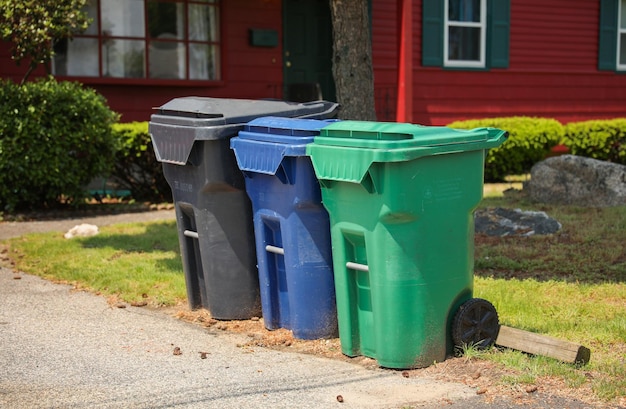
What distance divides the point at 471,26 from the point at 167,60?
6.04 m

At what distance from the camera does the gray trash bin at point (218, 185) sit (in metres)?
5.52

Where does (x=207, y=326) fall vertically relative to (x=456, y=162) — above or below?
below

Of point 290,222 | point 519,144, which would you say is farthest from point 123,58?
Result: point 290,222

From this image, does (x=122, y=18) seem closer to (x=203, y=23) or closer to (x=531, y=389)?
(x=203, y=23)

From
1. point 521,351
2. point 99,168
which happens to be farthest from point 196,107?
point 99,168

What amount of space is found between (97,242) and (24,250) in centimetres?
69

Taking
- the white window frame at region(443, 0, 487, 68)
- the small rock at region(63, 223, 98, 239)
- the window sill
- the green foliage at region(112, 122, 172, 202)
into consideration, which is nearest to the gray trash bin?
the small rock at region(63, 223, 98, 239)

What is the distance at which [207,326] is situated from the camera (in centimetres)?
580

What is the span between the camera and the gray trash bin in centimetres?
552

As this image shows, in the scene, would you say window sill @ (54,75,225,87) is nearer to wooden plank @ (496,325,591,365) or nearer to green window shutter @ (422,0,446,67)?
green window shutter @ (422,0,446,67)

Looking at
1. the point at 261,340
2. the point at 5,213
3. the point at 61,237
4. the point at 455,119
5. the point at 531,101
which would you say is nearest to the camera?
the point at 261,340

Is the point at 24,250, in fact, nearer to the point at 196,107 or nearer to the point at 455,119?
the point at 196,107

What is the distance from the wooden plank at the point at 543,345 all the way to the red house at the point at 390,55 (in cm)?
868

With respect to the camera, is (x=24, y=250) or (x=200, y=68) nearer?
→ (x=24, y=250)
